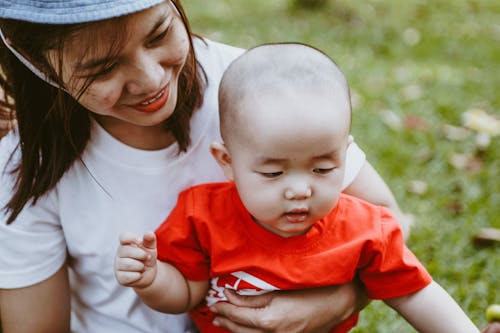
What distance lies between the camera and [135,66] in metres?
1.41

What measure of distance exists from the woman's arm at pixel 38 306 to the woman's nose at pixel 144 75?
668 mm

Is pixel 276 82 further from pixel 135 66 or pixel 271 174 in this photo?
pixel 135 66

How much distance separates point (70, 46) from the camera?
135 centimetres

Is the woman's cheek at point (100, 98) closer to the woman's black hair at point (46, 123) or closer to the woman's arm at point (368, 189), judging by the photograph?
the woman's black hair at point (46, 123)

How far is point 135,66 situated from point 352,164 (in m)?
0.72

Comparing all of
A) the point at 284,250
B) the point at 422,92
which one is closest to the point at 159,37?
the point at 284,250

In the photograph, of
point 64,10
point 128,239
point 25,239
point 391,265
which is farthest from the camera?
point 25,239

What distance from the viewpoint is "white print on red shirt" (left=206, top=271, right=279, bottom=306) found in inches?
65.0

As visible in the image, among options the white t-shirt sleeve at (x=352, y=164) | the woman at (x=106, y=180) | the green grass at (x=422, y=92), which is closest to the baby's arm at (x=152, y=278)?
the woman at (x=106, y=180)

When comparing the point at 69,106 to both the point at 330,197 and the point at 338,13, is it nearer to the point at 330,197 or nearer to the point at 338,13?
the point at 330,197

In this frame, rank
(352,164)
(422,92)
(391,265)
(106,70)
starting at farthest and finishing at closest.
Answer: (422,92) → (352,164) → (391,265) → (106,70)

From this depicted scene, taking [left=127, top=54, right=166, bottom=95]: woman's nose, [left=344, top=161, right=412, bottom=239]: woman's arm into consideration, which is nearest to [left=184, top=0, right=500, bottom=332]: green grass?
[left=344, top=161, right=412, bottom=239]: woman's arm

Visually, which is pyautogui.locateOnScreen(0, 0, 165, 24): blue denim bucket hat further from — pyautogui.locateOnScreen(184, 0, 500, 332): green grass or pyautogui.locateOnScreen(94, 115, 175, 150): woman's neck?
pyautogui.locateOnScreen(184, 0, 500, 332): green grass

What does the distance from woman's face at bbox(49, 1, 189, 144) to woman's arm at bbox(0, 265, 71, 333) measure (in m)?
0.59
